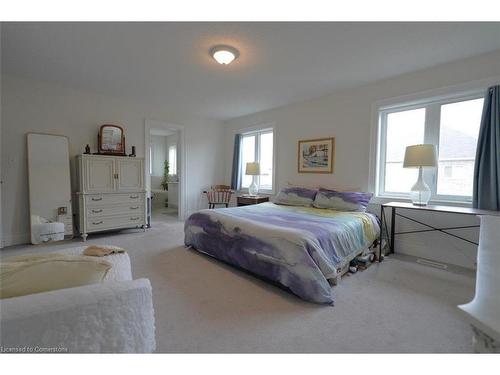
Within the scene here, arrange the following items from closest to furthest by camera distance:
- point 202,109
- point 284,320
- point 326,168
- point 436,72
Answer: point 284,320 < point 436,72 < point 326,168 < point 202,109

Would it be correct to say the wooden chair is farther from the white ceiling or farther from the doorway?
the white ceiling

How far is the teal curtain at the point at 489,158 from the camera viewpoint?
2.38m

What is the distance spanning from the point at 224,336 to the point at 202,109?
4.33m

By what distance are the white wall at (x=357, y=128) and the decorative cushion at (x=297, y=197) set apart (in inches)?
16.2

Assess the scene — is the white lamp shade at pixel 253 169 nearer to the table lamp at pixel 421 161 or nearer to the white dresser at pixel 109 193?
the white dresser at pixel 109 193

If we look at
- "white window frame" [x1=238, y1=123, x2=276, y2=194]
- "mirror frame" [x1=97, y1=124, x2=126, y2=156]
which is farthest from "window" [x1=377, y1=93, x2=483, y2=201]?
"mirror frame" [x1=97, y1=124, x2=126, y2=156]

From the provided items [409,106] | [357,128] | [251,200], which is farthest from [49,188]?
[409,106]

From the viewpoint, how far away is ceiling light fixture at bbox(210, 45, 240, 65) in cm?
240

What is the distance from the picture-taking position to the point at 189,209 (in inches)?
211

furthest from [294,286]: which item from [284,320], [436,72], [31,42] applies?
[31,42]

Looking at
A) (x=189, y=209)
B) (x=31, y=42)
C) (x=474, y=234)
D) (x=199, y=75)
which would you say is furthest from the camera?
(x=189, y=209)

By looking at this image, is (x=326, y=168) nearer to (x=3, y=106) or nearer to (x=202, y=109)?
(x=202, y=109)

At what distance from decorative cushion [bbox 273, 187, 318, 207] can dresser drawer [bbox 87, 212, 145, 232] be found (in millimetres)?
2484

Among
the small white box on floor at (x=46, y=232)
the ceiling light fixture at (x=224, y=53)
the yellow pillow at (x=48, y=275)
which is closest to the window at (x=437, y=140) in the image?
the ceiling light fixture at (x=224, y=53)
